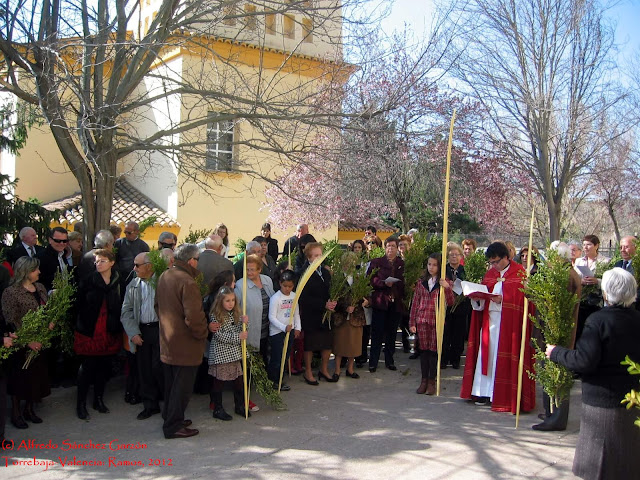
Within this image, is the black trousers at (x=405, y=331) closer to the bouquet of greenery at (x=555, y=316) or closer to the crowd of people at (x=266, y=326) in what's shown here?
the crowd of people at (x=266, y=326)

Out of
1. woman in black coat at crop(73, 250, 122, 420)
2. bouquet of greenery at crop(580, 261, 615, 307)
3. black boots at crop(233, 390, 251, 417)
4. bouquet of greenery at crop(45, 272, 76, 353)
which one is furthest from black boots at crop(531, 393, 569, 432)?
bouquet of greenery at crop(45, 272, 76, 353)

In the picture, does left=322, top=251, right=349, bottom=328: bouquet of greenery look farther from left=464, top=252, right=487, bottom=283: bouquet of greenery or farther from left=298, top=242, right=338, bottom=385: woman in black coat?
left=464, top=252, right=487, bottom=283: bouquet of greenery

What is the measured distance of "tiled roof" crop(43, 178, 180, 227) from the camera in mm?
20016

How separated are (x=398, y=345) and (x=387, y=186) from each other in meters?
5.38

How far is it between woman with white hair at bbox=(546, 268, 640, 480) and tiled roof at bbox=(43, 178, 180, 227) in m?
17.0

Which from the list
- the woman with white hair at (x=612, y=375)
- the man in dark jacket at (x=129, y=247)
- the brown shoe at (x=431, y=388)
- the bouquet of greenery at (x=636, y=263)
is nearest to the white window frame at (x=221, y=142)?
the man in dark jacket at (x=129, y=247)

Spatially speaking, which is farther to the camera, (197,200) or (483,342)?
(197,200)

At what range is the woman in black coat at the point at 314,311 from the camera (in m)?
7.88

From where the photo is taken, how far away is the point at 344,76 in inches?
426

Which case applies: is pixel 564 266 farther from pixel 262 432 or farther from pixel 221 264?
pixel 221 264

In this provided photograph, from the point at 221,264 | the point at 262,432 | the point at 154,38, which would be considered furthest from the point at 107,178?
the point at 262,432

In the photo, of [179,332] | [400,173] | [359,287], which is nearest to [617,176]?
[400,173]

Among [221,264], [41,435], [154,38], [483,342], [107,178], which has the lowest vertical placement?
[41,435]

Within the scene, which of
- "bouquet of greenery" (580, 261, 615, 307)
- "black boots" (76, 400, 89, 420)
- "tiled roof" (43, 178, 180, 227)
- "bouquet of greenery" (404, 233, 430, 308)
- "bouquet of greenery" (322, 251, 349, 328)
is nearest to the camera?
"black boots" (76, 400, 89, 420)
